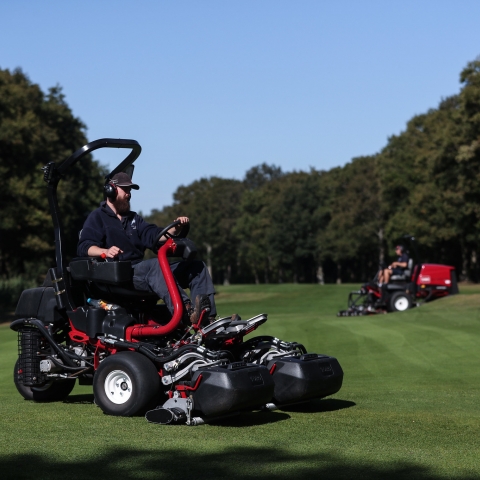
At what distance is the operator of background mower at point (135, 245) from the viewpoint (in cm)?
752

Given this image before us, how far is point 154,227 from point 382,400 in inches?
117

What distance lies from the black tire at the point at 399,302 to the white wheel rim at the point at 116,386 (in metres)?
22.7

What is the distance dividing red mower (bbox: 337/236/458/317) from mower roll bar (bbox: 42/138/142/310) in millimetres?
20480

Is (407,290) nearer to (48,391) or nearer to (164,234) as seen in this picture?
(48,391)

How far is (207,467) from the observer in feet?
17.3

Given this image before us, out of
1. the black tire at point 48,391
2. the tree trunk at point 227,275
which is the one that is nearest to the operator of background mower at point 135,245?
the black tire at point 48,391

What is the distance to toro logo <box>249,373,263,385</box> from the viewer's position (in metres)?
6.86

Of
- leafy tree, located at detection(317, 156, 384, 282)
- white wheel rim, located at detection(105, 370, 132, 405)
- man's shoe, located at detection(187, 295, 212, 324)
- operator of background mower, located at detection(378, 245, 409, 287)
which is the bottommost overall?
white wheel rim, located at detection(105, 370, 132, 405)

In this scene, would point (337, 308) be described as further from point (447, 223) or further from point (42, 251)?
point (447, 223)

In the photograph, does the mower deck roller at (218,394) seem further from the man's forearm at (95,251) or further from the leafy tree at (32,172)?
the leafy tree at (32,172)

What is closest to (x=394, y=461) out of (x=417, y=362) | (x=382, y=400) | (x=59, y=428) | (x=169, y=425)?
(x=169, y=425)

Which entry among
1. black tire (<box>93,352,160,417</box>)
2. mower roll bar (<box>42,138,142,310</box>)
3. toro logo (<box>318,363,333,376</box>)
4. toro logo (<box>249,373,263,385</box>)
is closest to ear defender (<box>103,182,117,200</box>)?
mower roll bar (<box>42,138,142,310</box>)

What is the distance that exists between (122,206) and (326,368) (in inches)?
99.4

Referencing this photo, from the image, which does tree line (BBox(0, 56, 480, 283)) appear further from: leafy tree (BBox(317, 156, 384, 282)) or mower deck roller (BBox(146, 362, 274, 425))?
mower deck roller (BBox(146, 362, 274, 425))
